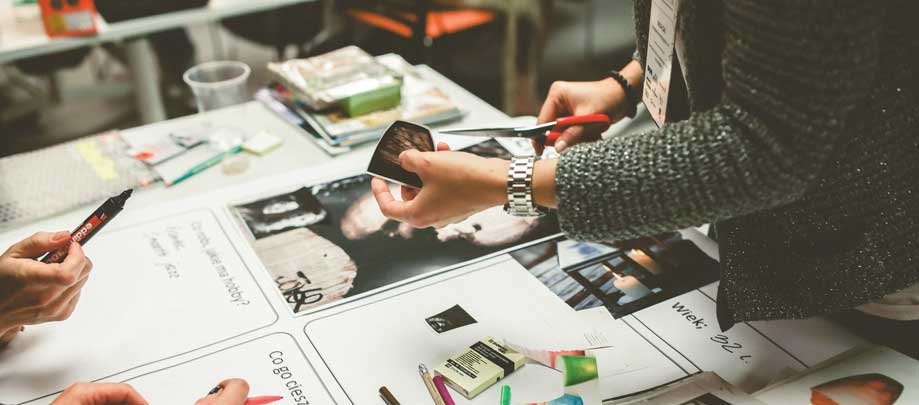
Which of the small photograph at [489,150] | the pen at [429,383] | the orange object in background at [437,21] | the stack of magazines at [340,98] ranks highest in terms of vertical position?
the stack of magazines at [340,98]

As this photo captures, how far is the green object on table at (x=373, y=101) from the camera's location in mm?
1382

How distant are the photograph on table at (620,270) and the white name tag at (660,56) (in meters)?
0.19

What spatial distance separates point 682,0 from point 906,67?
0.21m

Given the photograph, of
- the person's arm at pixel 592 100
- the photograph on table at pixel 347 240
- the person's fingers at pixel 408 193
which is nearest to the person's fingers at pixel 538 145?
the person's arm at pixel 592 100

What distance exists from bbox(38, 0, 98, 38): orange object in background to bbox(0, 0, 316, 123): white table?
0.08 ft

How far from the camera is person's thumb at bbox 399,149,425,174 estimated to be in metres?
0.79

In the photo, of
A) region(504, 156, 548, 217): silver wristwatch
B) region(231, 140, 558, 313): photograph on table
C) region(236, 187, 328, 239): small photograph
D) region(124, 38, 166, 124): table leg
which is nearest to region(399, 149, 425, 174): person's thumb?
region(504, 156, 548, 217): silver wristwatch

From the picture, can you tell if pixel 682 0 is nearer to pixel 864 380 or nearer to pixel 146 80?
pixel 864 380

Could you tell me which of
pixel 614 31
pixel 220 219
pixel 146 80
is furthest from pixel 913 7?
pixel 614 31

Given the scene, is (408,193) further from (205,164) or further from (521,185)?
(205,164)

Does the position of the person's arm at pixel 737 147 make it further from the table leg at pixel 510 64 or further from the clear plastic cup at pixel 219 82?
the table leg at pixel 510 64

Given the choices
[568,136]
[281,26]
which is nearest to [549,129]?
[568,136]

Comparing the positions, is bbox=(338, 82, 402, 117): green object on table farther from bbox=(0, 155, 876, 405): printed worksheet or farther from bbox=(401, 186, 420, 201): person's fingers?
bbox=(401, 186, 420, 201): person's fingers

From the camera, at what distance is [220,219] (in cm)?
110
